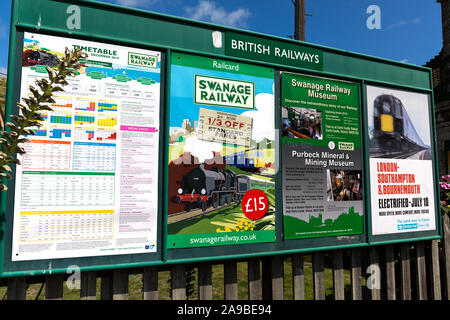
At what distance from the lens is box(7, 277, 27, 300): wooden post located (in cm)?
191

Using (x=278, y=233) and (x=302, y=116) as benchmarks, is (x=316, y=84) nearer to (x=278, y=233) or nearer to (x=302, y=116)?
(x=302, y=116)

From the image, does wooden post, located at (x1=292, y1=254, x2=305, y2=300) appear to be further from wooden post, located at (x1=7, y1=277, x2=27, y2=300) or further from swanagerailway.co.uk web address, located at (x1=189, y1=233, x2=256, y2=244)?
wooden post, located at (x1=7, y1=277, x2=27, y2=300)

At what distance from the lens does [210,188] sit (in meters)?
2.32

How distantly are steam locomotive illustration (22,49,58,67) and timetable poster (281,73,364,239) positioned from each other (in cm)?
175

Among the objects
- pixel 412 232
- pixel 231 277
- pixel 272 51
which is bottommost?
pixel 231 277

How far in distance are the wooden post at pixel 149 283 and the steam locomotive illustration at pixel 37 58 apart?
1.55m

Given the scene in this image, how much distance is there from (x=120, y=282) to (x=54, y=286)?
16.3 inches

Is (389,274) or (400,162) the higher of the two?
(400,162)

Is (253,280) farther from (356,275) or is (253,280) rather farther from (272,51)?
(272,51)

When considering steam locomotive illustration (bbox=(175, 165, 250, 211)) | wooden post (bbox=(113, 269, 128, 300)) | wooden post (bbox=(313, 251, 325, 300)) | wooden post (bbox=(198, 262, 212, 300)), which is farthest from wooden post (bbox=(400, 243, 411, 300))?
wooden post (bbox=(113, 269, 128, 300))

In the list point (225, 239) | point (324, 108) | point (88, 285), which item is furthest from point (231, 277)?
point (324, 108)

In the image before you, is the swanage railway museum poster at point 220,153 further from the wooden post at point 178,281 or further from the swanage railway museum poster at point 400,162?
the swanage railway museum poster at point 400,162

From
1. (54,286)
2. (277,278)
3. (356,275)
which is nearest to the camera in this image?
(54,286)
